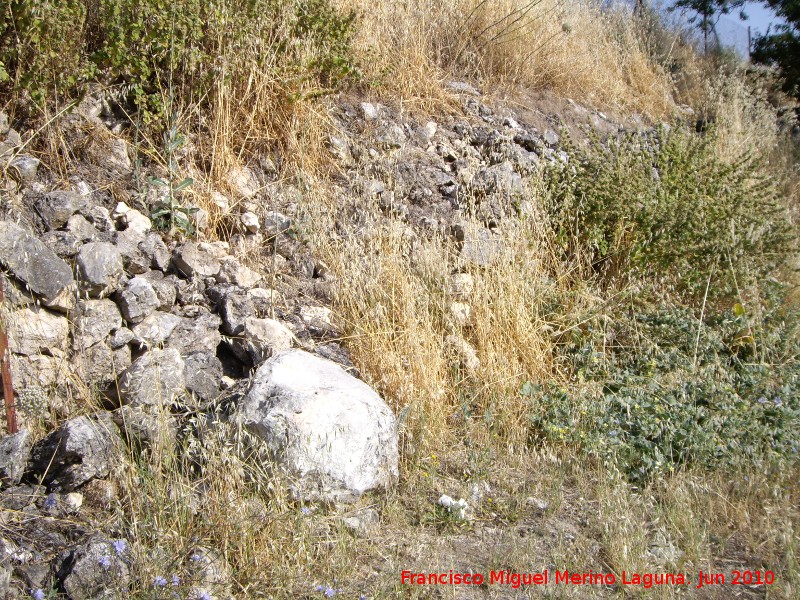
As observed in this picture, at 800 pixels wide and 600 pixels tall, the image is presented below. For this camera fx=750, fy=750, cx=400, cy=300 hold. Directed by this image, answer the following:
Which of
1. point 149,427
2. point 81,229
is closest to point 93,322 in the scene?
point 81,229

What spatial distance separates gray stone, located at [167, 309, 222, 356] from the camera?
392cm

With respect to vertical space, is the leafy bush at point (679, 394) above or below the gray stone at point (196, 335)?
below

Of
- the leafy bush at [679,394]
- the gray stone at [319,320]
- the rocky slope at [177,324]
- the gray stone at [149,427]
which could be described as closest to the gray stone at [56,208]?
the rocky slope at [177,324]

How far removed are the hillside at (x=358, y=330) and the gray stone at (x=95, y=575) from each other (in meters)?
0.01

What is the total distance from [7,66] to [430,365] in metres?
3.04

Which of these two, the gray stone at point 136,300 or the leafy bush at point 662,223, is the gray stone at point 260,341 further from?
the leafy bush at point 662,223

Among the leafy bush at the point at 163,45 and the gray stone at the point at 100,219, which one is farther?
the leafy bush at the point at 163,45

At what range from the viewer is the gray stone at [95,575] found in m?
→ 2.63

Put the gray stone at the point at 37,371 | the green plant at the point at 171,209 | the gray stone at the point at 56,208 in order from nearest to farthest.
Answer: the gray stone at the point at 37,371 < the gray stone at the point at 56,208 < the green plant at the point at 171,209

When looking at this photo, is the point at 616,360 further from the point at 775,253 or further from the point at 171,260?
the point at 171,260

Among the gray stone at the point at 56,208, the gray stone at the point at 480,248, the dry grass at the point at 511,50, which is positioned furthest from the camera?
the dry grass at the point at 511,50

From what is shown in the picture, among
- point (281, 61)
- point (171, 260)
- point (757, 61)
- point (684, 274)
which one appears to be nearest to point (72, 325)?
point (171, 260)

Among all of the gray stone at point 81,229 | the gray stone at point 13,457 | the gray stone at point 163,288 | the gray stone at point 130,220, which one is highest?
the gray stone at point 130,220

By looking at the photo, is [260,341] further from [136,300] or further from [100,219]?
[100,219]
